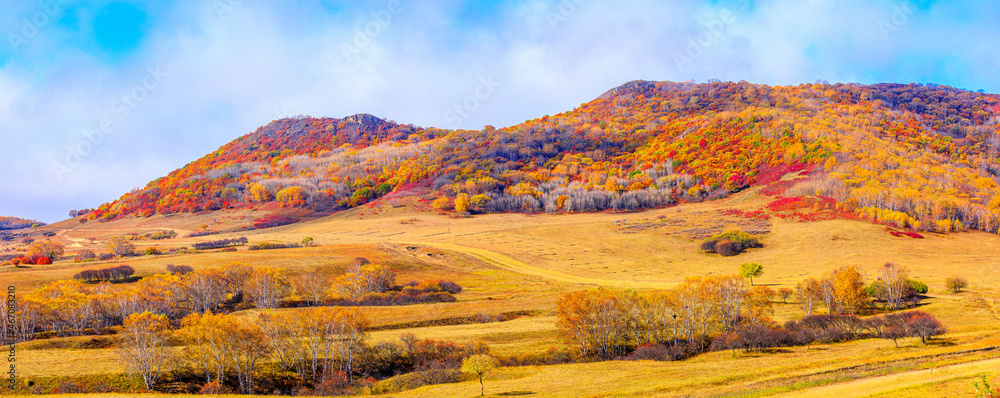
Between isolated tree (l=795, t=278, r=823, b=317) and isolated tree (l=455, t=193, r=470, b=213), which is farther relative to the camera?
isolated tree (l=455, t=193, r=470, b=213)

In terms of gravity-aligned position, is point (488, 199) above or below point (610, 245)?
above

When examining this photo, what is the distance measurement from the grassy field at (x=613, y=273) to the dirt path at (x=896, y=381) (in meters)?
0.12

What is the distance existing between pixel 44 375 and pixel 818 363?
64622mm

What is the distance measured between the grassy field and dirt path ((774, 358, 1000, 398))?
0.12 metres

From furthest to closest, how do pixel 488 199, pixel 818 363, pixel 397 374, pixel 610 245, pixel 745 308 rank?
pixel 488 199, pixel 610 245, pixel 745 308, pixel 397 374, pixel 818 363

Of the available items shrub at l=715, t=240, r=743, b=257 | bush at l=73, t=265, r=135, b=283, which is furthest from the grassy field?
shrub at l=715, t=240, r=743, b=257

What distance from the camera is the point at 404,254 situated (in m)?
109

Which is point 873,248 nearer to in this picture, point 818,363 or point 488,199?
point 818,363

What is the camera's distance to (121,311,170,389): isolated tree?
41.2m

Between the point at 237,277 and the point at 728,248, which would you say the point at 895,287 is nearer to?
the point at 728,248

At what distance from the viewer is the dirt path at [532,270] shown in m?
83.6

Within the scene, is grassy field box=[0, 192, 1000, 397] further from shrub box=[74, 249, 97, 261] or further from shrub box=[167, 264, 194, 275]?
shrub box=[74, 249, 97, 261]

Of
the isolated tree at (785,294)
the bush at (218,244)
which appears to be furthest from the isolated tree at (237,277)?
the isolated tree at (785,294)

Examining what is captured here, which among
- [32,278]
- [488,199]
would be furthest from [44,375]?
[488,199]
